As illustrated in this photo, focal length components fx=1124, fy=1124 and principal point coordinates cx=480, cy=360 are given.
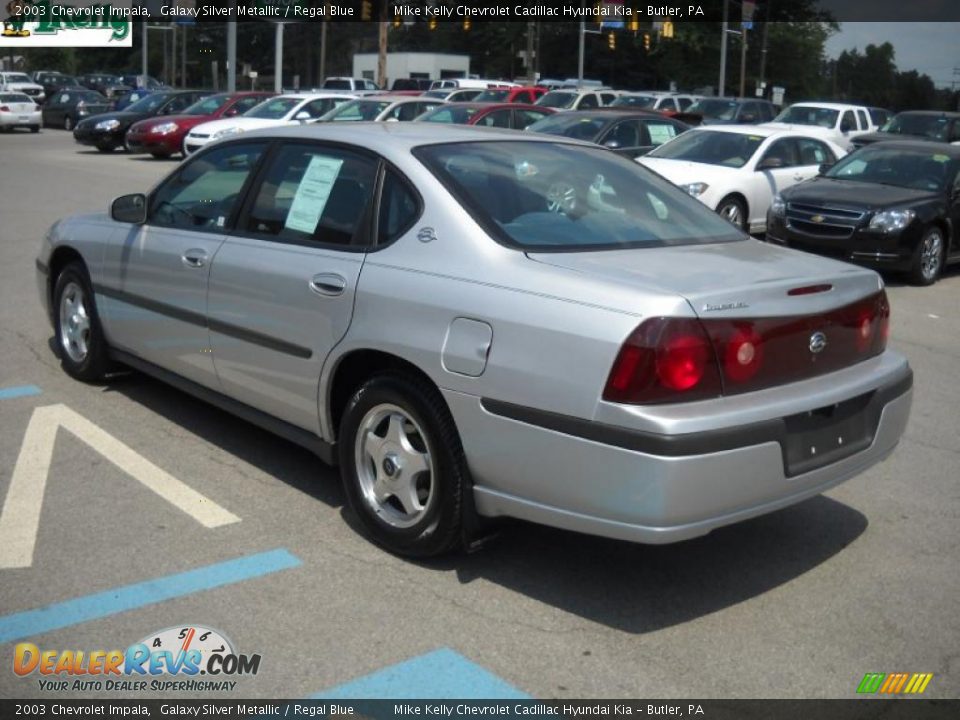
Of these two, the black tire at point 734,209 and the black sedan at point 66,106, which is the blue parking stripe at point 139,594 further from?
the black sedan at point 66,106

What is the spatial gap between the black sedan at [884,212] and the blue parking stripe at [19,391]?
26.2 ft

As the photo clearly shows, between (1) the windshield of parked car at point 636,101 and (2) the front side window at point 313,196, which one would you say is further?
(1) the windshield of parked car at point 636,101

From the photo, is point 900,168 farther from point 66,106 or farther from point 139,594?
point 66,106

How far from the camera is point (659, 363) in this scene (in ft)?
11.6

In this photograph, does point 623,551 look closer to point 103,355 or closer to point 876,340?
point 876,340

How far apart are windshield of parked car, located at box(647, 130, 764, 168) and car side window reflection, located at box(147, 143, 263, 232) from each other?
9.61 m

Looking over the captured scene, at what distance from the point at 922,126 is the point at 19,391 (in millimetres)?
19891

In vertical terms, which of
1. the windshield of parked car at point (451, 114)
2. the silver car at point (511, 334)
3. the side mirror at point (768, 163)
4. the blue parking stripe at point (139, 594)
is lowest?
the blue parking stripe at point (139, 594)

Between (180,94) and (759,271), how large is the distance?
27.6m

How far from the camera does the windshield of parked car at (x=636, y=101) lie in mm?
29223

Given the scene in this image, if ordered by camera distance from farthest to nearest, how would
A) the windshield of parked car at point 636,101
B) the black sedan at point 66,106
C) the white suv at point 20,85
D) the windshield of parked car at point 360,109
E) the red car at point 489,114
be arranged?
the white suv at point 20,85 < the black sedan at point 66,106 < the windshield of parked car at point 636,101 < the windshield of parked car at point 360,109 < the red car at point 489,114

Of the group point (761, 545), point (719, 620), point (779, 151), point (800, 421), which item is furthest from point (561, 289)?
point (779, 151)

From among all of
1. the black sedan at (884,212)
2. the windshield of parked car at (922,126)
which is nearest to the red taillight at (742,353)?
the black sedan at (884,212)

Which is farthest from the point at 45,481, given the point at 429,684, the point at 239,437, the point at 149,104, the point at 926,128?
the point at 149,104
